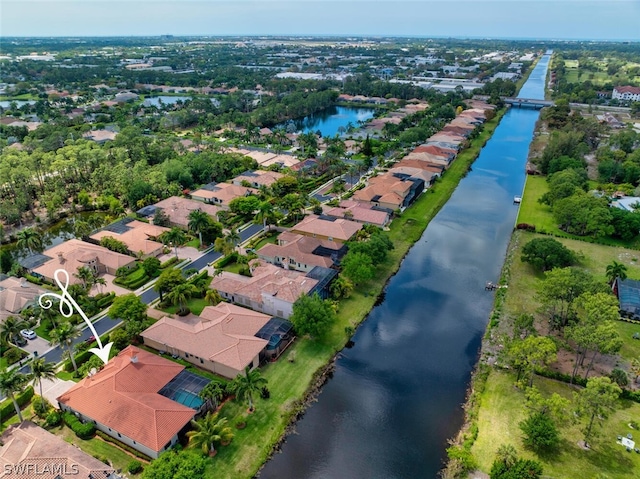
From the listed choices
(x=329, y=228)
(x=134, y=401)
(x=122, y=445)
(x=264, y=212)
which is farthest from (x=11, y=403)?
(x=329, y=228)

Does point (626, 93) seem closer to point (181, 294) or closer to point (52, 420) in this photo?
point (181, 294)

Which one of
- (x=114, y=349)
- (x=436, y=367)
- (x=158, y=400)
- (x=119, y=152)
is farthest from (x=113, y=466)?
(x=119, y=152)

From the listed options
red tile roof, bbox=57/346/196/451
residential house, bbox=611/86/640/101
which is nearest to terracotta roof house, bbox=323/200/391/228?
red tile roof, bbox=57/346/196/451

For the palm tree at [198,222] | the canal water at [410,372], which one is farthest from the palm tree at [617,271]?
the palm tree at [198,222]

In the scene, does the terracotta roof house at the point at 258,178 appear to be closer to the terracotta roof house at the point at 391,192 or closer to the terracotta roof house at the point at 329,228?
the terracotta roof house at the point at 391,192

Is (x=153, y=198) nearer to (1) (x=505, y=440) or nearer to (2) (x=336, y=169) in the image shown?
(2) (x=336, y=169)

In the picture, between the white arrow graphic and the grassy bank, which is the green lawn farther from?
the white arrow graphic
